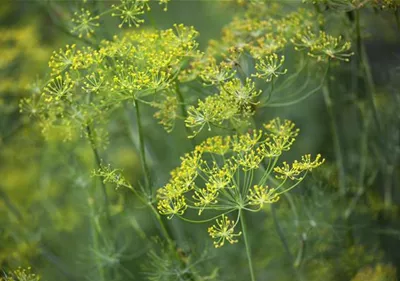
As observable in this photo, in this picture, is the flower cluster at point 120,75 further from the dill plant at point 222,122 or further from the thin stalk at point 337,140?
the thin stalk at point 337,140

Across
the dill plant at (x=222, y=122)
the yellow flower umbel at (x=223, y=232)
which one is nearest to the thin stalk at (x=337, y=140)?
the dill plant at (x=222, y=122)

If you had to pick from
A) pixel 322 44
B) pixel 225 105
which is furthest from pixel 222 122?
pixel 322 44

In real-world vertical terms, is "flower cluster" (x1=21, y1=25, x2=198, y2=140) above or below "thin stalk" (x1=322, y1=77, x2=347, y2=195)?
above

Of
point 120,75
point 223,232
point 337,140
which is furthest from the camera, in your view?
point 337,140

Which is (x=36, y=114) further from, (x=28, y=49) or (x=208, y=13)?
(x=208, y=13)

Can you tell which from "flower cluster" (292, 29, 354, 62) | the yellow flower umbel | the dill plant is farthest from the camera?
"flower cluster" (292, 29, 354, 62)

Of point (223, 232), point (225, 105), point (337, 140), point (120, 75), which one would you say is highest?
point (120, 75)

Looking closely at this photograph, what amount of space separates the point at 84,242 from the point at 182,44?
2170mm

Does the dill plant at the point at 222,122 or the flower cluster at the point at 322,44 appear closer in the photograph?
the dill plant at the point at 222,122

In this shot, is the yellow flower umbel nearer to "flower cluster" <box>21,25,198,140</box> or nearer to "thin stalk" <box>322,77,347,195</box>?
"flower cluster" <box>21,25,198,140</box>

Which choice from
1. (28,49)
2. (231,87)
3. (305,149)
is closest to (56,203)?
(28,49)

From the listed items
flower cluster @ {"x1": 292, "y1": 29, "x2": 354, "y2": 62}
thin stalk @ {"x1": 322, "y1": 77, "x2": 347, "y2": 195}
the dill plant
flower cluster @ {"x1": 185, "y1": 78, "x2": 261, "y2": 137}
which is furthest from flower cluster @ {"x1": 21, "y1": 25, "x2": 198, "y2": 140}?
thin stalk @ {"x1": 322, "y1": 77, "x2": 347, "y2": 195}

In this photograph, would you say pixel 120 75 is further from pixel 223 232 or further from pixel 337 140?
pixel 337 140

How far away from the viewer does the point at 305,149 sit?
4.21m
